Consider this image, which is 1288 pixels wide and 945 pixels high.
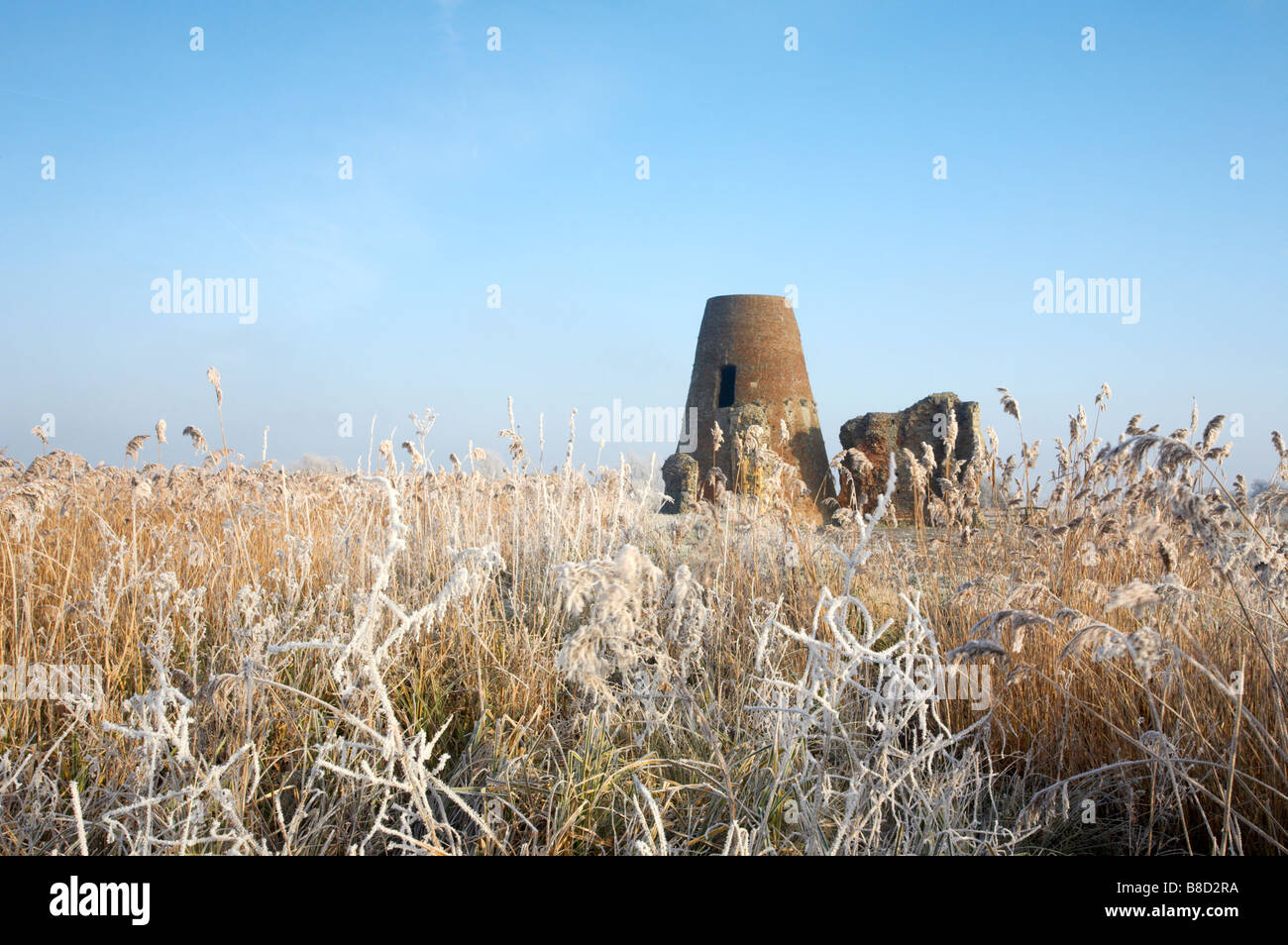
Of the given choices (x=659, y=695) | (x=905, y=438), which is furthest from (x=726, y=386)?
(x=659, y=695)

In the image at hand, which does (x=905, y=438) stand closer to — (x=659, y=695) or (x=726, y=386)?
(x=726, y=386)

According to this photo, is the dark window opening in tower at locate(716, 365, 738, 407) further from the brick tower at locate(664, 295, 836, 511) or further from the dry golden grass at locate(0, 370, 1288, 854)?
the dry golden grass at locate(0, 370, 1288, 854)

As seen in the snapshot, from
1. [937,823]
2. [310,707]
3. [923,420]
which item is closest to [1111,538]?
[937,823]

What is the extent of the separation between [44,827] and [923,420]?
9.23m

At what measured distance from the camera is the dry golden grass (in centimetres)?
148

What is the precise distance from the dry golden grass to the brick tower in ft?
20.1

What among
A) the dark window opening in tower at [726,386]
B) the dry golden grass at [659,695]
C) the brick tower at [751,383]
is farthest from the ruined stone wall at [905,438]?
the dry golden grass at [659,695]

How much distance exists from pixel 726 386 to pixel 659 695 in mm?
8585

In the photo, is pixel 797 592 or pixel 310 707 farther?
pixel 797 592

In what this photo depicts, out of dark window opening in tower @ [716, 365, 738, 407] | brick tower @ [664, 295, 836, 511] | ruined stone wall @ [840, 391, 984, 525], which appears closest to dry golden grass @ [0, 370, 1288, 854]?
ruined stone wall @ [840, 391, 984, 525]

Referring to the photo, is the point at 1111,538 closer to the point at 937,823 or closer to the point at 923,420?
the point at 937,823

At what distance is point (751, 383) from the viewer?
1015 cm

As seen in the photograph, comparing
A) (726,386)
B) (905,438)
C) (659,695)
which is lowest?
(659,695)
